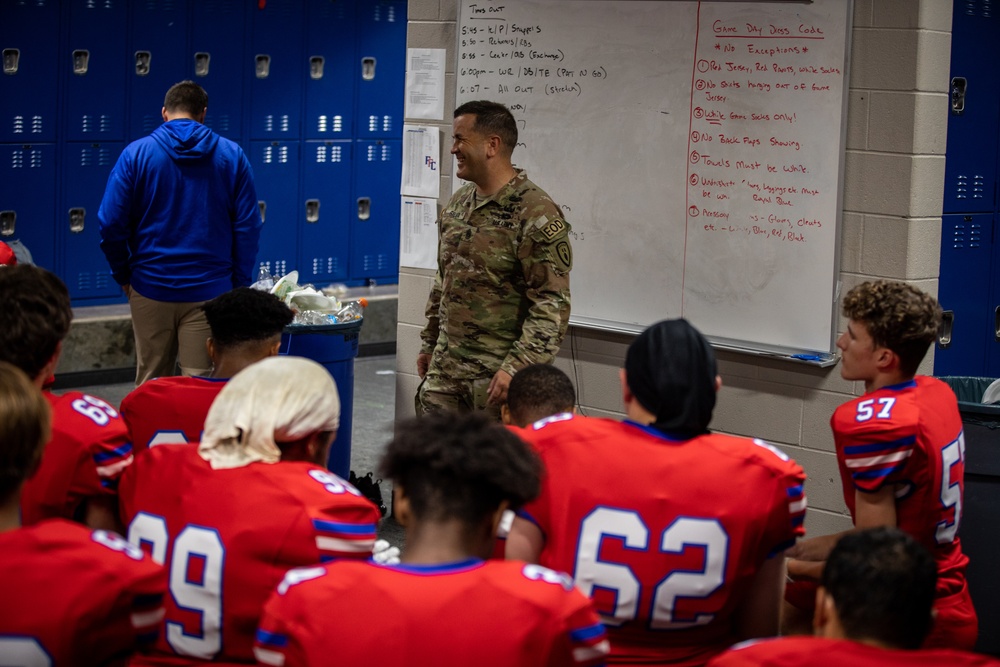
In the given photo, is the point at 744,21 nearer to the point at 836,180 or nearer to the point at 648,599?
the point at 836,180

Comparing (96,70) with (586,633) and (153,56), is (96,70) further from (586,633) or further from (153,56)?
(586,633)

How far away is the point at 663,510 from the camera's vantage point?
2270 millimetres

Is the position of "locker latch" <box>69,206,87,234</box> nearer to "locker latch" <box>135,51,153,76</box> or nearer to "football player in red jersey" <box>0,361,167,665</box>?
"locker latch" <box>135,51,153,76</box>

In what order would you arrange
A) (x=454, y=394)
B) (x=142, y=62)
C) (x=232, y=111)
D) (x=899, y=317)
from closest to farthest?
1. (x=899, y=317)
2. (x=454, y=394)
3. (x=142, y=62)
4. (x=232, y=111)

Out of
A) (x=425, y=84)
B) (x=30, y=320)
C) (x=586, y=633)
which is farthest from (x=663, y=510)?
(x=425, y=84)

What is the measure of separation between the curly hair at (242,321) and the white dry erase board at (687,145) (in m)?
2.20

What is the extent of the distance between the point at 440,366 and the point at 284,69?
536 centimetres

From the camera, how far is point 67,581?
6.23ft

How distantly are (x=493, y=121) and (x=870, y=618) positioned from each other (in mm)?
2763

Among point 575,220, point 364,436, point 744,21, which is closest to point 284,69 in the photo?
point 364,436

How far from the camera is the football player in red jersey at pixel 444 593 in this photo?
1778 mm

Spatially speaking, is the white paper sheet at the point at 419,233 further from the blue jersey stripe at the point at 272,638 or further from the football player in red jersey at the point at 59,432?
the blue jersey stripe at the point at 272,638

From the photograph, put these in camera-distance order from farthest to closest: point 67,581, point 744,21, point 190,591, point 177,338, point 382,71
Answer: point 382,71 → point 177,338 → point 744,21 → point 190,591 → point 67,581

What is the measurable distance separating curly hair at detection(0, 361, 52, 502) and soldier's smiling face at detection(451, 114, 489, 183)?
8.18 feet
